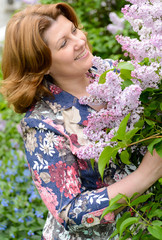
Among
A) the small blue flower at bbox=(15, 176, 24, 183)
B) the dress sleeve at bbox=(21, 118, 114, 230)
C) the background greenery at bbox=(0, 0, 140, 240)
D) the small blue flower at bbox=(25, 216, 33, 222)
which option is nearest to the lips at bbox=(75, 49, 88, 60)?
the dress sleeve at bbox=(21, 118, 114, 230)

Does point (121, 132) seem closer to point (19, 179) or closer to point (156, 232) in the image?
point (156, 232)

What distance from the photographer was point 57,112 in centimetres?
158

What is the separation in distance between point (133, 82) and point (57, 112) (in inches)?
24.9

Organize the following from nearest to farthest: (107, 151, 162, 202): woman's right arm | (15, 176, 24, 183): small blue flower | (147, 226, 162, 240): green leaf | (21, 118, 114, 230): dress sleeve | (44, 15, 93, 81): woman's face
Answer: (147, 226, 162, 240): green leaf → (107, 151, 162, 202): woman's right arm → (21, 118, 114, 230): dress sleeve → (44, 15, 93, 81): woman's face → (15, 176, 24, 183): small blue flower

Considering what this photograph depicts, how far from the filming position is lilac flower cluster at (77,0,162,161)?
3.08ft

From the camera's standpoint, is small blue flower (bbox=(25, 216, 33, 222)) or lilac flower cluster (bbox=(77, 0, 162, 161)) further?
small blue flower (bbox=(25, 216, 33, 222))

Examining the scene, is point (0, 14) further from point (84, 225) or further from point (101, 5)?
point (84, 225)

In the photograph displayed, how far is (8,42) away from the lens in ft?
5.27

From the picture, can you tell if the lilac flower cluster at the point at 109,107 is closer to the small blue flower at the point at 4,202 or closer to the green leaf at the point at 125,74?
the green leaf at the point at 125,74

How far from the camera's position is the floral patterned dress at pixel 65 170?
52.9 inches

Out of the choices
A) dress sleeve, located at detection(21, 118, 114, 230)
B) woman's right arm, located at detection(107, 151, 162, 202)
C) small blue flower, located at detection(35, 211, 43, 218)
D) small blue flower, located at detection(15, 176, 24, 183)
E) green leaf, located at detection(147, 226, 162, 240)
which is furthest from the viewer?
small blue flower, located at detection(15, 176, 24, 183)

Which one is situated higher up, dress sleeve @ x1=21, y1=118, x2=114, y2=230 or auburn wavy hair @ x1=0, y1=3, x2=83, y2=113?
auburn wavy hair @ x1=0, y1=3, x2=83, y2=113

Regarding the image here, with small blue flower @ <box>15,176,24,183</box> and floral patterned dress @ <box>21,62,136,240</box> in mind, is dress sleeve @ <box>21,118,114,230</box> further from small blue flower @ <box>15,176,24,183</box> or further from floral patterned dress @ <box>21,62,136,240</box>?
small blue flower @ <box>15,176,24,183</box>

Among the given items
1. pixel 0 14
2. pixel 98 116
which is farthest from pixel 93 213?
pixel 0 14
